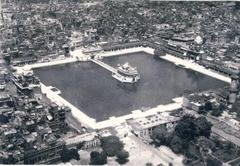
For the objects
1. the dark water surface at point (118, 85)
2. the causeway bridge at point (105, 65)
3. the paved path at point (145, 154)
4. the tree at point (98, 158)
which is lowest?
the paved path at point (145, 154)

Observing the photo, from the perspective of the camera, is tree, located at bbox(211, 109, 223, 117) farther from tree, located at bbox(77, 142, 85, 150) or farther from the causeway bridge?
the causeway bridge

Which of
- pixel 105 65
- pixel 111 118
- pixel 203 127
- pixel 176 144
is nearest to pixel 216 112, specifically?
pixel 203 127

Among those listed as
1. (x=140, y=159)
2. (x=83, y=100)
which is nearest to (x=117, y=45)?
(x=83, y=100)

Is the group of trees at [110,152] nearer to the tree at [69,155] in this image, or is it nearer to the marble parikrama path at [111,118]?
the tree at [69,155]

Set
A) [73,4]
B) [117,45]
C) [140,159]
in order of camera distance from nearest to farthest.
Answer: [140,159]
[117,45]
[73,4]

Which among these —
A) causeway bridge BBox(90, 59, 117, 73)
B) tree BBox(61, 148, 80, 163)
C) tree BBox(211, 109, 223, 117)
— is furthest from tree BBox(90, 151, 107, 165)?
causeway bridge BBox(90, 59, 117, 73)

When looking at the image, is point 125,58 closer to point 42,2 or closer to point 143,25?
point 143,25

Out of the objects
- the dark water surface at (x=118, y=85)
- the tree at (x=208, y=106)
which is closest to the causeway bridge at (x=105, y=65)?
the dark water surface at (x=118, y=85)
